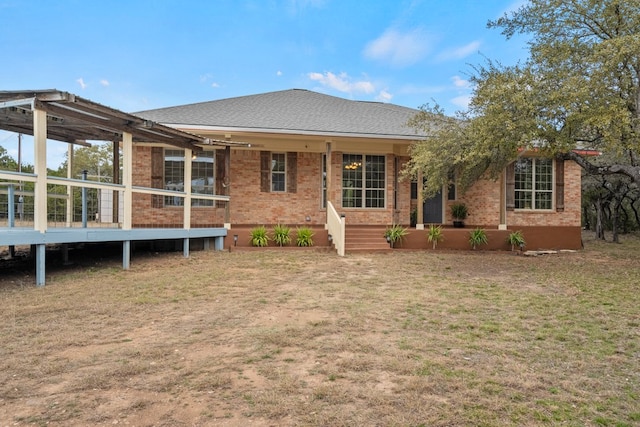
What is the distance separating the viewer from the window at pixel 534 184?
15.2 meters

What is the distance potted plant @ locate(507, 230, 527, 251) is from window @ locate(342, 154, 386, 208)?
4300mm

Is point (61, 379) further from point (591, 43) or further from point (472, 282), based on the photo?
point (591, 43)

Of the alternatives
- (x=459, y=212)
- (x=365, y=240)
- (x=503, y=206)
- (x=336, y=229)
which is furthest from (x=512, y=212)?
(x=336, y=229)

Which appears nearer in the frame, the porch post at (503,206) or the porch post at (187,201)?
the porch post at (187,201)

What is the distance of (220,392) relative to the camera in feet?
10.2

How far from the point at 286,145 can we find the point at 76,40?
1741 centimetres

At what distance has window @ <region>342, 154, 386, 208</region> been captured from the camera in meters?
14.0

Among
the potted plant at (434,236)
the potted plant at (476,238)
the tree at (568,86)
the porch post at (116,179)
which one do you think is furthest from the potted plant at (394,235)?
the porch post at (116,179)

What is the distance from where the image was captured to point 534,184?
15.2 m

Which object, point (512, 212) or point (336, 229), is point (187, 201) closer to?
point (336, 229)

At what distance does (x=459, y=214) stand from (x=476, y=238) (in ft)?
6.10

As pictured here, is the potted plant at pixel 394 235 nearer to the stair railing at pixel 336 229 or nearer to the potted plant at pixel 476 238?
the stair railing at pixel 336 229

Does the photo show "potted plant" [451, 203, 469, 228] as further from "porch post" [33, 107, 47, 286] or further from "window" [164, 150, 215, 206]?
"porch post" [33, 107, 47, 286]

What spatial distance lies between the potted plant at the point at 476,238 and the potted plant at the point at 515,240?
104 cm
